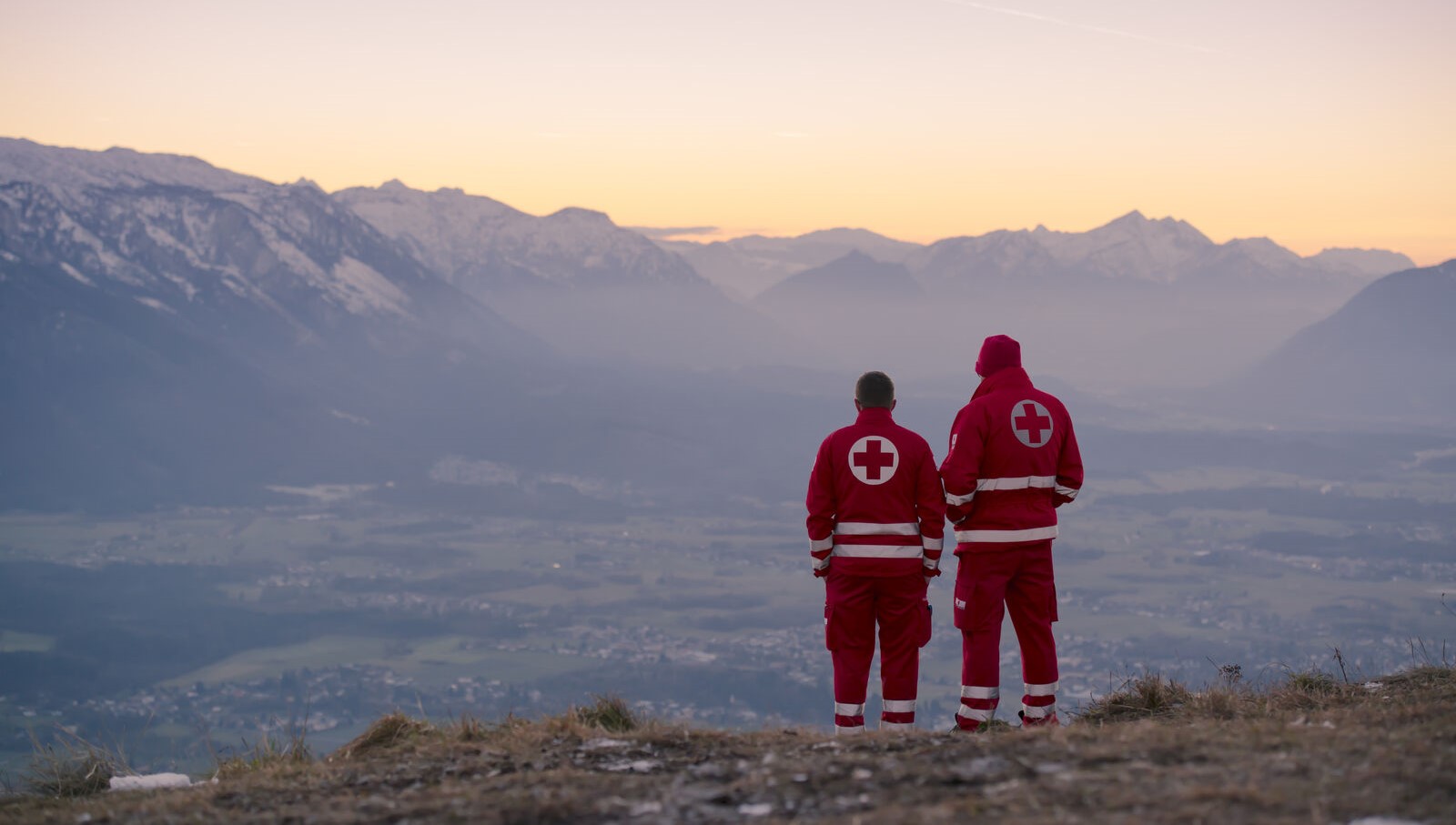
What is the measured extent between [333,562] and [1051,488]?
590 feet

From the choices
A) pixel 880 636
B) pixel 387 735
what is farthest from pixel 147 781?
pixel 880 636

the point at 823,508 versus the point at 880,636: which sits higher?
the point at 823,508

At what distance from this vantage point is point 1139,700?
802cm

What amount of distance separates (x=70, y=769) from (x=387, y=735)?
205cm

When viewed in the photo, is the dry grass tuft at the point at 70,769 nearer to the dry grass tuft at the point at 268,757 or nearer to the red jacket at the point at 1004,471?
the dry grass tuft at the point at 268,757

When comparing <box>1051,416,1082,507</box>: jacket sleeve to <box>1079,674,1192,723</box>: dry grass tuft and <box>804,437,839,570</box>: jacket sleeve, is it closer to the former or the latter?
<box>1079,674,1192,723</box>: dry grass tuft

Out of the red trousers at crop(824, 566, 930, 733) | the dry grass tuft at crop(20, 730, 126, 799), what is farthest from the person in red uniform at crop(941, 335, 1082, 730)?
the dry grass tuft at crop(20, 730, 126, 799)

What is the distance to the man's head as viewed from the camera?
840 cm

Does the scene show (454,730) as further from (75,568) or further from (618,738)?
(75,568)

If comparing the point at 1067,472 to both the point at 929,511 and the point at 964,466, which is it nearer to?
the point at 964,466

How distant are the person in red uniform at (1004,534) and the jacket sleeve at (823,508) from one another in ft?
2.75

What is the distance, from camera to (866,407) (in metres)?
8.23

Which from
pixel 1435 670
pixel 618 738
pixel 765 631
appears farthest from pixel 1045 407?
pixel 765 631

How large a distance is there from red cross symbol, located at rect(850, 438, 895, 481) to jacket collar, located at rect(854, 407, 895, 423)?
0.17m
